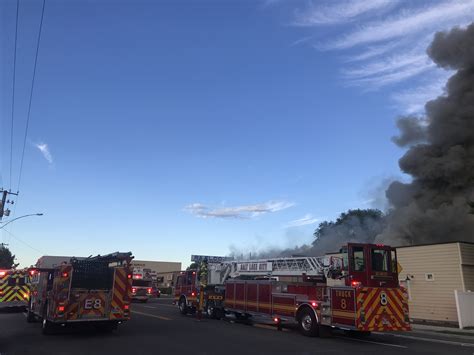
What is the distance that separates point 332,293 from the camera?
12922mm

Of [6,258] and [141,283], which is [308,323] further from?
[6,258]

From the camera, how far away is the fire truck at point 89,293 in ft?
39.4

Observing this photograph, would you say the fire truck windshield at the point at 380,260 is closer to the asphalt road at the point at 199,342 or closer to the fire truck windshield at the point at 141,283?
the asphalt road at the point at 199,342

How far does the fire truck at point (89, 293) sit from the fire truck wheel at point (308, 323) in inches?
212

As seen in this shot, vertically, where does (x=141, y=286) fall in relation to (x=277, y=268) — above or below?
below

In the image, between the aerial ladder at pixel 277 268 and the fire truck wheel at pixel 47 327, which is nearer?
the fire truck wheel at pixel 47 327

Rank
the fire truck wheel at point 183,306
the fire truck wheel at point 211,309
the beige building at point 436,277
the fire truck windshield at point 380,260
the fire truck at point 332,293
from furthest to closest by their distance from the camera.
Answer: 1. the fire truck wheel at point 183,306
2. the fire truck wheel at point 211,309
3. the beige building at point 436,277
4. the fire truck windshield at point 380,260
5. the fire truck at point 332,293

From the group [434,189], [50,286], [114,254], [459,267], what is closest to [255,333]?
[114,254]

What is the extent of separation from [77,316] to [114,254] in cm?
216

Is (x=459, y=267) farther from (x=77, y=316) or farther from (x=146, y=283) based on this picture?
(x=146, y=283)

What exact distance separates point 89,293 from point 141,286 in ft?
63.6

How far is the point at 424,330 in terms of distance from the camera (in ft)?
53.2

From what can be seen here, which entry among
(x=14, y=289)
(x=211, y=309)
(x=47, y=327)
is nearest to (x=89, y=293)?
(x=47, y=327)

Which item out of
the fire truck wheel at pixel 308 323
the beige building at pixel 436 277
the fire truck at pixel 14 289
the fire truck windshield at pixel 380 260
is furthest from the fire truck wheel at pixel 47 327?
the beige building at pixel 436 277
